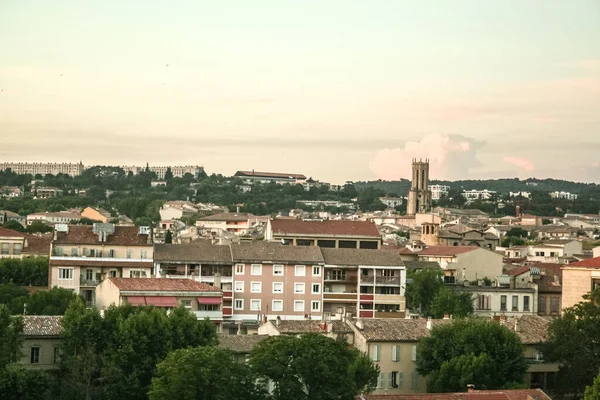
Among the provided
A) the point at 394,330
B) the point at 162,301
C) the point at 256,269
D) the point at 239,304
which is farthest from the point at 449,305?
the point at 162,301

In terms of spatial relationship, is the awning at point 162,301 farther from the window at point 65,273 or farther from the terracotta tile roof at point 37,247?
the terracotta tile roof at point 37,247

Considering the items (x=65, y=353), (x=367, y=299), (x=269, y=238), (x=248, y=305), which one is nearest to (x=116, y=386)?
(x=65, y=353)

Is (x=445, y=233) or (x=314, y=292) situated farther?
(x=445, y=233)

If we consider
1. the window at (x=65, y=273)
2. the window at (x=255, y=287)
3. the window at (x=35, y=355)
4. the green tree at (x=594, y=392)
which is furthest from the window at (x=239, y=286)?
the green tree at (x=594, y=392)

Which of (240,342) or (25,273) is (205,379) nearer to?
(240,342)

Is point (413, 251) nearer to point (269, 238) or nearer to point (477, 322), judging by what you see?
point (269, 238)
